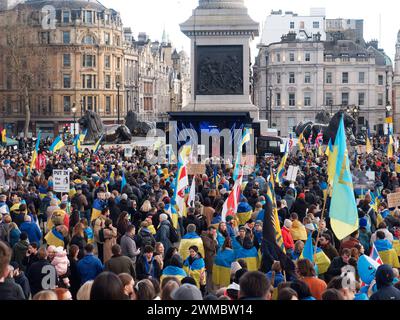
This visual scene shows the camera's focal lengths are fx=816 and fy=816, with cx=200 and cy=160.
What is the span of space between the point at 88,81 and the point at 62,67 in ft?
10.3

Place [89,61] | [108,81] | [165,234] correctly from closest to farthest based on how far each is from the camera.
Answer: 1. [165,234]
2. [89,61]
3. [108,81]

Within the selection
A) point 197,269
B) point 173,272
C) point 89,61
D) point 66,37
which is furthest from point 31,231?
point 89,61

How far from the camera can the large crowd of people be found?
8117mm

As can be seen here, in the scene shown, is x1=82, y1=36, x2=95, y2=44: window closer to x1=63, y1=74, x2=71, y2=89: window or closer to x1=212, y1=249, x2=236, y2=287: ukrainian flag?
x1=63, y1=74, x2=71, y2=89: window

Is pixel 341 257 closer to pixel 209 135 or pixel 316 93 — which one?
pixel 209 135

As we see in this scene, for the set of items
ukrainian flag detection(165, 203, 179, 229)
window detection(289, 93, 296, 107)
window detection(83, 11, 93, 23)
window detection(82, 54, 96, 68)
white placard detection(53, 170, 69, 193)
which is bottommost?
ukrainian flag detection(165, 203, 179, 229)

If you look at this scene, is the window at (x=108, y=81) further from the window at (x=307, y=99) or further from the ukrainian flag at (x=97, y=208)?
the ukrainian flag at (x=97, y=208)

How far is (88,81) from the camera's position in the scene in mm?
87750

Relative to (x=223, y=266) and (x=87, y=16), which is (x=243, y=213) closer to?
(x=223, y=266)

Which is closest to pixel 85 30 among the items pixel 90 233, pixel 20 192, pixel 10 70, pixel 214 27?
pixel 10 70

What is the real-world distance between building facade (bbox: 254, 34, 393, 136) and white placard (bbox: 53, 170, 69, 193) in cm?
7322

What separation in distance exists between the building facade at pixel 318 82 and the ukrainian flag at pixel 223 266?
7954 centimetres

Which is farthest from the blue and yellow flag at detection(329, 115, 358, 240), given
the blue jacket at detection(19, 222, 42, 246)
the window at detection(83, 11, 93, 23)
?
the window at detection(83, 11, 93, 23)
